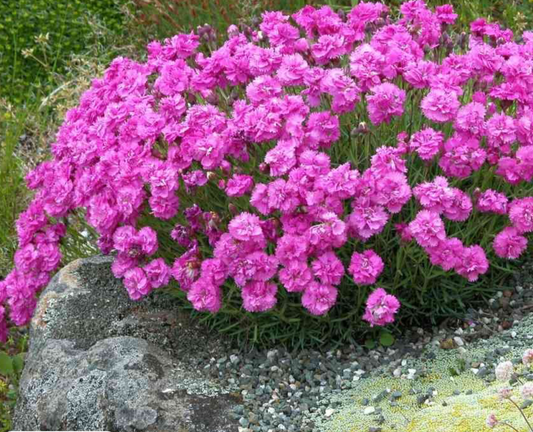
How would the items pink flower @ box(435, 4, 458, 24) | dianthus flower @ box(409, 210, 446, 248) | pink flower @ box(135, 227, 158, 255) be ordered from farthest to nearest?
pink flower @ box(435, 4, 458, 24), pink flower @ box(135, 227, 158, 255), dianthus flower @ box(409, 210, 446, 248)

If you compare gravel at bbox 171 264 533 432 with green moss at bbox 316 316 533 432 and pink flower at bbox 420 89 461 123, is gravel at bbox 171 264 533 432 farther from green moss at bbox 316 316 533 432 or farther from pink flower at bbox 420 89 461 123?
pink flower at bbox 420 89 461 123

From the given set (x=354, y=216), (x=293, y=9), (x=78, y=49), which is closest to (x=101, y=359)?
(x=354, y=216)

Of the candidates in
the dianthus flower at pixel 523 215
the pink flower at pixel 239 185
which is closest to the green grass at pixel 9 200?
the pink flower at pixel 239 185

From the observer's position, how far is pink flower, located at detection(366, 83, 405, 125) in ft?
11.4

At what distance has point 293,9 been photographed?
22.9 feet

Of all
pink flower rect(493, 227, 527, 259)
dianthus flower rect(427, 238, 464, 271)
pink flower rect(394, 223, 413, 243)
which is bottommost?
pink flower rect(493, 227, 527, 259)

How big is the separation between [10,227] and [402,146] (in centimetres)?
310

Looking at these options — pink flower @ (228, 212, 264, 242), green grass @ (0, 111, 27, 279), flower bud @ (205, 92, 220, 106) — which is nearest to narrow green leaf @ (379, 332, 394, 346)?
pink flower @ (228, 212, 264, 242)

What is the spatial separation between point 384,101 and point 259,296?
0.84 meters

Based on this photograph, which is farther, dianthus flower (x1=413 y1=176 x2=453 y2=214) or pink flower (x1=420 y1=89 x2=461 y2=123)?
pink flower (x1=420 y1=89 x2=461 y2=123)

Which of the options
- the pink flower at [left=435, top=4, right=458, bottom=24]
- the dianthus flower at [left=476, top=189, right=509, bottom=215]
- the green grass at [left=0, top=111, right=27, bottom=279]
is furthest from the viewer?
the green grass at [left=0, top=111, right=27, bottom=279]

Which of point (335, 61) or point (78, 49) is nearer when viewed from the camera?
point (335, 61)

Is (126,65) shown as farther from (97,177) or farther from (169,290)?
(169,290)

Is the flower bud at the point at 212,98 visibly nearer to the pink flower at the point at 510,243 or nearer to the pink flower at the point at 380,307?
the pink flower at the point at 380,307
